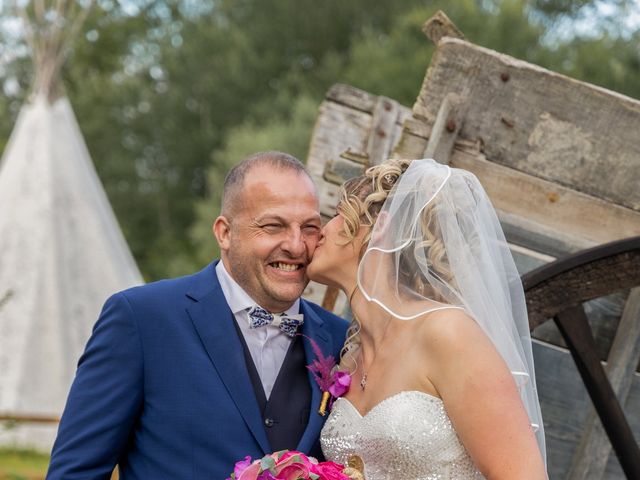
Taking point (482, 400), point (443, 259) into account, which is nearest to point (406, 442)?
point (482, 400)

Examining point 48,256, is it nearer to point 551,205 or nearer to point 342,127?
point 342,127

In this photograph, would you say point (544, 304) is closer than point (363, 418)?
No

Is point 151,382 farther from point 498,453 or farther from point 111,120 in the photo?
point 111,120

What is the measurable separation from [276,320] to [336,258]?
272mm

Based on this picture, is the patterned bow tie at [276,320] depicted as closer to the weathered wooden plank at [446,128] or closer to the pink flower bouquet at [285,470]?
the pink flower bouquet at [285,470]

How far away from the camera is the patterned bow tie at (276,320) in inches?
130

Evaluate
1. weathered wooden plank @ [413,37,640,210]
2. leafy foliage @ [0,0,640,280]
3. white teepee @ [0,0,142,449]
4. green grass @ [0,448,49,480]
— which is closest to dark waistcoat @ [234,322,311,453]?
weathered wooden plank @ [413,37,640,210]

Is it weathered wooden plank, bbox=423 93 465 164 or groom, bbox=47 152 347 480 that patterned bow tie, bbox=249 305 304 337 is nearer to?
groom, bbox=47 152 347 480

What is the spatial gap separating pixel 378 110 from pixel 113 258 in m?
8.57

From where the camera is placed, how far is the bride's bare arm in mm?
2814

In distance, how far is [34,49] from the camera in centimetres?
1409

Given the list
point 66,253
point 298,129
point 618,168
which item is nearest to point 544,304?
point 618,168

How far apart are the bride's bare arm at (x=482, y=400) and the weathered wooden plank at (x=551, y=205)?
0.90 metres

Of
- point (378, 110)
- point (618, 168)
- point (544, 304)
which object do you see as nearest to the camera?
point (544, 304)
